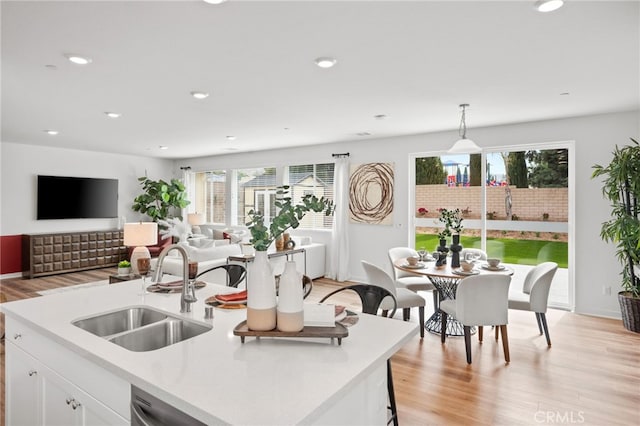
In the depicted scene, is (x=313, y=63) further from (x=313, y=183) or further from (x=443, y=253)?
(x=313, y=183)

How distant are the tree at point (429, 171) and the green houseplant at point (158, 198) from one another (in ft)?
18.6

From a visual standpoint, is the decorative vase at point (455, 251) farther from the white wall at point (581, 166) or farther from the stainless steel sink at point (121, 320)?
the stainless steel sink at point (121, 320)

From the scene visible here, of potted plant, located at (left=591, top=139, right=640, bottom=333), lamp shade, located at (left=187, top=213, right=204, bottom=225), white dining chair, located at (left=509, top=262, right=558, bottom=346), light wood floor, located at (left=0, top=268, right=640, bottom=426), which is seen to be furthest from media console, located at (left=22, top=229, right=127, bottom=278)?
potted plant, located at (left=591, top=139, right=640, bottom=333)

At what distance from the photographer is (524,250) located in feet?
17.3

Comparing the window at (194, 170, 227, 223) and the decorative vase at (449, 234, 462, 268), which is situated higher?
the window at (194, 170, 227, 223)

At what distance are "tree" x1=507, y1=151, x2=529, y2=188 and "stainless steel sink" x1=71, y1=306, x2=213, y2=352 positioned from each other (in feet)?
16.4

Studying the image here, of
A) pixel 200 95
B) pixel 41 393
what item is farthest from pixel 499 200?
pixel 41 393

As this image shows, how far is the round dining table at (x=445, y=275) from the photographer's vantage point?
363cm

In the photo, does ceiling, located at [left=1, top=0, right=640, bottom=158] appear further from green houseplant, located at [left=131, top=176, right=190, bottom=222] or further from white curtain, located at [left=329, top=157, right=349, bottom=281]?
green houseplant, located at [left=131, top=176, right=190, bottom=222]

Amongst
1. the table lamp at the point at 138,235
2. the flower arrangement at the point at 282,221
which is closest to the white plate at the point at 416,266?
the table lamp at the point at 138,235

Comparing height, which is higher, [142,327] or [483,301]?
[142,327]

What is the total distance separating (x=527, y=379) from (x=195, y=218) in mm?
7464

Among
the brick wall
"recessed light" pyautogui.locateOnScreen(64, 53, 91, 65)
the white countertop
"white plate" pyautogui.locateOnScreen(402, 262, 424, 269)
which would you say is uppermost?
"recessed light" pyautogui.locateOnScreen(64, 53, 91, 65)

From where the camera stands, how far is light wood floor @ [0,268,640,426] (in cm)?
248
